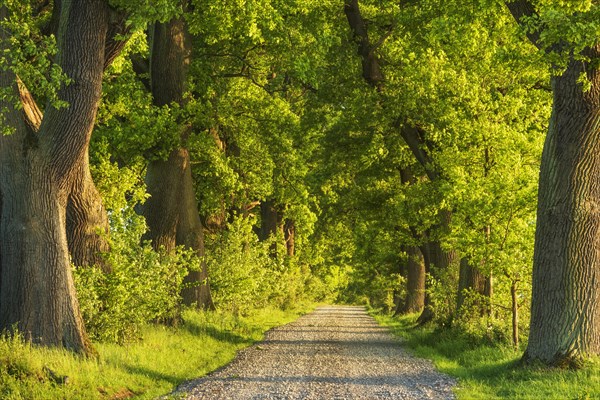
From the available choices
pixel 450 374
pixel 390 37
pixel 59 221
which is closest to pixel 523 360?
pixel 450 374

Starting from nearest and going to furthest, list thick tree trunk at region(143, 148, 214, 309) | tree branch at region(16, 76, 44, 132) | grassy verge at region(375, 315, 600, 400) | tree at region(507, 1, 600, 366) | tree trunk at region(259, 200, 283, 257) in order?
grassy verge at region(375, 315, 600, 400) < tree at region(507, 1, 600, 366) < tree branch at region(16, 76, 44, 132) < thick tree trunk at region(143, 148, 214, 309) < tree trunk at region(259, 200, 283, 257)

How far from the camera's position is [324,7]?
28375 millimetres

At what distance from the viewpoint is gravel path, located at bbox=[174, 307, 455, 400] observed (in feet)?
42.9

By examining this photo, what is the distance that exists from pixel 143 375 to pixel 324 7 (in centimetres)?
1727

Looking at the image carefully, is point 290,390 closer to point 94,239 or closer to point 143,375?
point 143,375

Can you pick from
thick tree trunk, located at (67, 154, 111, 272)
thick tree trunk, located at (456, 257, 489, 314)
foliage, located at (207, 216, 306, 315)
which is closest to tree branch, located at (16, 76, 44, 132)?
thick tree trunk, located at (67, 154, 111, 272)

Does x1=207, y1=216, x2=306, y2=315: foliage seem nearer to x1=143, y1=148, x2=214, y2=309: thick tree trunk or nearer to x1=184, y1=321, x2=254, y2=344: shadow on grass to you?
x1=143, y1=148, x2=214, y2=309: thick tree trunk

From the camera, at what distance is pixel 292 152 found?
31.2 metres

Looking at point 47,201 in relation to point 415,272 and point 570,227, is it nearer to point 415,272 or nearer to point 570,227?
point 570,227

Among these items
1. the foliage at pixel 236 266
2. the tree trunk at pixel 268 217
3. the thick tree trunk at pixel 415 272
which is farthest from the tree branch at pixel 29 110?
the tree trunk at pixel 268 217

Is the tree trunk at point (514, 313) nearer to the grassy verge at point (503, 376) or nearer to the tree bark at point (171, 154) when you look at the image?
the grassy verge at point (503, 376)

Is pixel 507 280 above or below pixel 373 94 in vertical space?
below

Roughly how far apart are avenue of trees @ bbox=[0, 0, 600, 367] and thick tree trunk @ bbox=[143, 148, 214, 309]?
0.06m

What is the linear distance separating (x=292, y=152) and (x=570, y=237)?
17293mm
